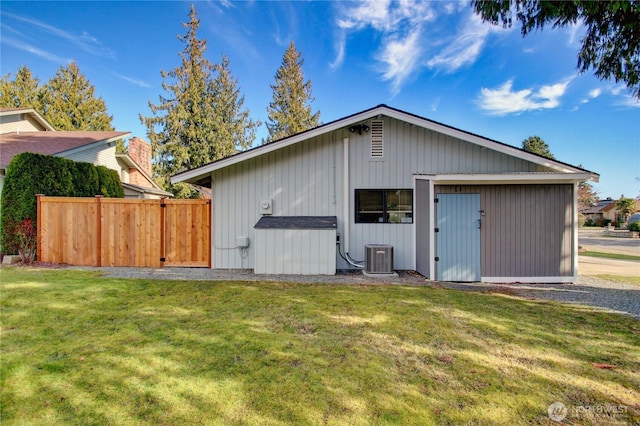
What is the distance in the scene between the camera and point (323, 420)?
208 cm

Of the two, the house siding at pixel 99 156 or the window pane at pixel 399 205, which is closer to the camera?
the window pane at pixel 399 205

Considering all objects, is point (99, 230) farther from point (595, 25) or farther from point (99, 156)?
point (595, 25)

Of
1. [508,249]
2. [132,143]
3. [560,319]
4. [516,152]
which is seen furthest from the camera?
[132,143]

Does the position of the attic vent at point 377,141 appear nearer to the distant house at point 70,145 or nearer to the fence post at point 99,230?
the fence post at point 99,230

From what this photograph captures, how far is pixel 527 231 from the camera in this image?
21.9 feet

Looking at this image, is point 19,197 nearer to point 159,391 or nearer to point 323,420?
point 159,391

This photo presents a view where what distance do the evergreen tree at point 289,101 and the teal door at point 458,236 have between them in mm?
21629

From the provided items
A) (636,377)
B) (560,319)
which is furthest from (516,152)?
(636,377)

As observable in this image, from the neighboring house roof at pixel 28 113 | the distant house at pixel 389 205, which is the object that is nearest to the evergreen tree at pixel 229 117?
the neighboring house roof at pixel 28 113

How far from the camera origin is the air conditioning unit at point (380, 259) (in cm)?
730

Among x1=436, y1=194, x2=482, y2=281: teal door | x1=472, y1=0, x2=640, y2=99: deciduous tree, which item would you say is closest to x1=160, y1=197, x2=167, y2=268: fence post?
x1=436, y1=194, x2=482, y2=281: teal door

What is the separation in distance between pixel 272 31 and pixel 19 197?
40.1 ft

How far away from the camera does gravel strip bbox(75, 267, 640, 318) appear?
5.39 metres

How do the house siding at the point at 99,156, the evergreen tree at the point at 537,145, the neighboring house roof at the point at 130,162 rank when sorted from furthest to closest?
the evergreen tree at the point at 537,145 < the neighboring house roof at the point at 130,162 < the house siding at the point at 99,156
